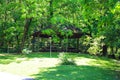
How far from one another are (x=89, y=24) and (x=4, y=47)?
42.8 ft

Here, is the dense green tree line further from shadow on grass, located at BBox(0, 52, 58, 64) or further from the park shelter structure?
shadow on grass, located at BBox(0, 52, 58, 64)

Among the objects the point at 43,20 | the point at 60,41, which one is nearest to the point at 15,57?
the point at 43,20

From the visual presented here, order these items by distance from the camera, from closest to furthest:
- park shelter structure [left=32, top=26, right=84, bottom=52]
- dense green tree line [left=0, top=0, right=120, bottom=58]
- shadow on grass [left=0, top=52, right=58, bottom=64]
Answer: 1. shadow on grass [left=0, top=52, right=58, bottom=64]
2. dense green tree line [left=0, top=0, right=120, bottom=58]
3. park shelter structure [left=32, top=26, right=84, bottom=52]

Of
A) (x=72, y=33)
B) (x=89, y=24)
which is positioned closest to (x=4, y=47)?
(x=72, y=33)

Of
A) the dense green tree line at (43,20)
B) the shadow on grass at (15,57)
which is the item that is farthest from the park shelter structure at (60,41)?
the shadow on grass at (15,57)

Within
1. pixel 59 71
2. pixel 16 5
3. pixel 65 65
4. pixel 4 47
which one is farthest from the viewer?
pixel 4 47

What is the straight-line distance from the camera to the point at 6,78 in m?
13.9

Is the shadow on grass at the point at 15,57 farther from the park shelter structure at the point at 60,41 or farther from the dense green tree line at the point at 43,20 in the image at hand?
the park shelter structure at the point at 60,41

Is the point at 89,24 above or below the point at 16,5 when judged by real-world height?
below

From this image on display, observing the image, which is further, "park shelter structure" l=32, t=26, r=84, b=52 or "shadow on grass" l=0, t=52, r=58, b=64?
"park shelter structure" l=32, t=26, r=84, b=52

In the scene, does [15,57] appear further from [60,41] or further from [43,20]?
[60,41]

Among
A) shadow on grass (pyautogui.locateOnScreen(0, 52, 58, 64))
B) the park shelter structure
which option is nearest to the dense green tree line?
the park shelter structure

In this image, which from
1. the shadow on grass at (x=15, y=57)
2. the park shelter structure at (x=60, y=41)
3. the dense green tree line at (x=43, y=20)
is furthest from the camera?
the park shelter structure at (x=60, y=41)

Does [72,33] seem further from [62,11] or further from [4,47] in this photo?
[4,47]
